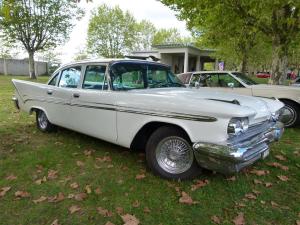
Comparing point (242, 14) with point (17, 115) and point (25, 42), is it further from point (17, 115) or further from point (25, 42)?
point (25, 42)

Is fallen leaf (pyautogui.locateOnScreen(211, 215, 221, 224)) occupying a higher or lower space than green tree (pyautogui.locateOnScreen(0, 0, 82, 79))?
lower

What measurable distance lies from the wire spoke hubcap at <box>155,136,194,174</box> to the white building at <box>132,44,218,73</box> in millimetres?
22826

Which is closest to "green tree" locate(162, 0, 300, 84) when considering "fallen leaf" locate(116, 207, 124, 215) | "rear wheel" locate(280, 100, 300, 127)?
"rear wheel" locate(280, 100, 300, 127)

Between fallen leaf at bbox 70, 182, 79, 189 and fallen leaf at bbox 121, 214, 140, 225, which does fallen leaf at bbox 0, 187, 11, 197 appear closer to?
fallen leaf at bbox 70, 182, 79, 189

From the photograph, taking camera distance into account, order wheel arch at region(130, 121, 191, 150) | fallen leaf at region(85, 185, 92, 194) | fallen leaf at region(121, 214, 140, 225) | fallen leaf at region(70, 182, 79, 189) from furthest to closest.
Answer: wheel arch at region(130, 121, 191, 150), fallen leaf at region(70, 182, 79, 189), fallen leaf at region(85, 185, 92, 194), fallen leaf at region(121, 214, 140, 225)

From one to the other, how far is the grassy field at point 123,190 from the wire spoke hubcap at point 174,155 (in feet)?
0.70

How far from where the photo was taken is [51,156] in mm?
4773

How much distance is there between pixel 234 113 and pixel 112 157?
2461 mm

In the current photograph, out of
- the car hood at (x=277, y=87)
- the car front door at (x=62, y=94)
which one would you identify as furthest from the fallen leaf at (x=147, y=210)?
the car hood at (x=277, y=87)

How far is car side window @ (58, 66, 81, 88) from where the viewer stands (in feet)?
16.8

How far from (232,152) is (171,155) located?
3.31 ft

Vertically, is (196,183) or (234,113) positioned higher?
(234,113)

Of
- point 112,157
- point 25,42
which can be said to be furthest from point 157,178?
A: point 25,42

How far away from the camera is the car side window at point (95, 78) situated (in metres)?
4.50
